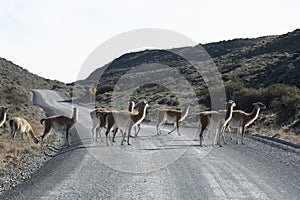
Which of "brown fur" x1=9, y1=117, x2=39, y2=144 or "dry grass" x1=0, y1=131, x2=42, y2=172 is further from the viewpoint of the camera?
"brown fur" x1=9, y1=117, x2=39, y2=144

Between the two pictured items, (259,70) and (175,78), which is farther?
(175,78)

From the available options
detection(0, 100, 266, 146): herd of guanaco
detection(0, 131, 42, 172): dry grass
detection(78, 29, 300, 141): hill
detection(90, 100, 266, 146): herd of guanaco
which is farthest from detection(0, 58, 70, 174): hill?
detection(78, 29, 300, 141): hill

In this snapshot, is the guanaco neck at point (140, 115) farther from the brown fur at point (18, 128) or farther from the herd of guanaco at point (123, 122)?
the brown fur at point (18, 128)

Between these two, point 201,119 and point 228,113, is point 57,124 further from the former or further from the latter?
point 228,113

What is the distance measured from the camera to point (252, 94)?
32.3 meters

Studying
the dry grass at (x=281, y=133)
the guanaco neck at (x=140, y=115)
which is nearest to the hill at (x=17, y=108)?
the guanaco neck at (x=140, y=115)

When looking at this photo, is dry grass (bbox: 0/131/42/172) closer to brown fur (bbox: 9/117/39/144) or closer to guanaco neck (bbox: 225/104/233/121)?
brown fur (bbox: 9/117/39/144)

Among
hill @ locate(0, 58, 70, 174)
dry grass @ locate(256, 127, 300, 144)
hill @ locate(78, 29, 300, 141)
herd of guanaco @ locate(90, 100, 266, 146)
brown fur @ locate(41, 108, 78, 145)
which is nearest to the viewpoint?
hill @ locate(0, 58, 70, 174)

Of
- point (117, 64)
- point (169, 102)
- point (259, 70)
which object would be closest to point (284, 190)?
point (169, 102)

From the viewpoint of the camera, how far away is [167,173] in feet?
33.4

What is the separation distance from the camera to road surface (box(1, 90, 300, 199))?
812 centimetres

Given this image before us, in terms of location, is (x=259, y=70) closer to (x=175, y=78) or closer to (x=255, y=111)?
(x=175, y=78)

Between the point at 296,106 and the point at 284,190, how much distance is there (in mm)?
18215

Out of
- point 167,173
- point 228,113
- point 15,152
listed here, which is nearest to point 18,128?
point 15,152
